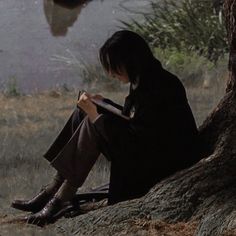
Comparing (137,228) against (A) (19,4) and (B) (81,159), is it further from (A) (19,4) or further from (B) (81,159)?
(A) (19,4)

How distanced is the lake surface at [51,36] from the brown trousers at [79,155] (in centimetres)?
578

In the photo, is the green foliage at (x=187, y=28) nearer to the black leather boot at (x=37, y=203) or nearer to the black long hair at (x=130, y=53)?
the black leather boot at (x=37, y=203)

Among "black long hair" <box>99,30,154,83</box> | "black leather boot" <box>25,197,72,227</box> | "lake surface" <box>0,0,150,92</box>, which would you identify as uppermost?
"black long hair" <box>99,30,154,83</box>

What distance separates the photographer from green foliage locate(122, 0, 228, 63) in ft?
35.6

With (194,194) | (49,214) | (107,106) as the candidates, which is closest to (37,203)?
(49,214)

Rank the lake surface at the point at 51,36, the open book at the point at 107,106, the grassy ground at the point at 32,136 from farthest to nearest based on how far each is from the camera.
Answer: the lake surface at the point at 51,36, the grassy ground at the point at 32,136, the open book at the point at 107,106

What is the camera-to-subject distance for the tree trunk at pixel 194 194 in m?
4.29

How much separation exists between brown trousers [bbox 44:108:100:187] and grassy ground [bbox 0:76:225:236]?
0.31 m

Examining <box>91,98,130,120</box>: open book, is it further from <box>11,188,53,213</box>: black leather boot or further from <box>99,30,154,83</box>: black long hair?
<box>11,188,53,213</box>: black leather boot

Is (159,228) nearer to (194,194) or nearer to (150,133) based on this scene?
(194,194)

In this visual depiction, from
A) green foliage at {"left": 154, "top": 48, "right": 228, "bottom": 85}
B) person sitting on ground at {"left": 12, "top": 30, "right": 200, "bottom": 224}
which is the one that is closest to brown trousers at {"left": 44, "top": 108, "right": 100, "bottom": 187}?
person sitting on ground at {"left": 12, "top": 30, "right": 200, "bottom": 224}

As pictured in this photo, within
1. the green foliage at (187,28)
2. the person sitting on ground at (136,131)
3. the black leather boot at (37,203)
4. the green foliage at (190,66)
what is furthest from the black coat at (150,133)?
the green foliage at (187,28)

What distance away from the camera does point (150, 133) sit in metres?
4.30

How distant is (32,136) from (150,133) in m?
2.92
